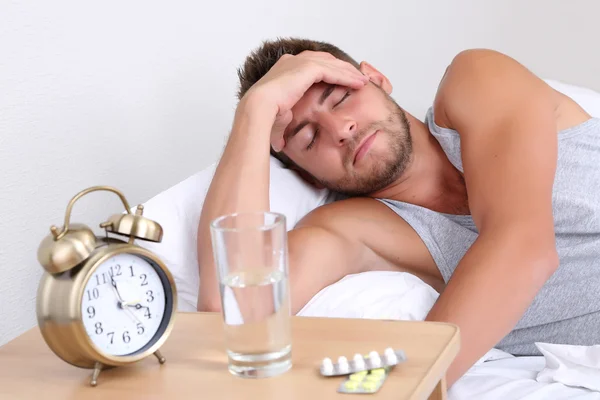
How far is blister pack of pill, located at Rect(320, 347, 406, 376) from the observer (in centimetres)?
82

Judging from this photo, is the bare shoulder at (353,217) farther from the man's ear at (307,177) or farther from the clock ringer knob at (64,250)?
the clock ringer knob at (64,250)

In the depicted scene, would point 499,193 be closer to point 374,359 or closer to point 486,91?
point 486,91

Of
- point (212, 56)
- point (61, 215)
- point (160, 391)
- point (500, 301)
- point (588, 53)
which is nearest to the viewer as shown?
point (160, 391)

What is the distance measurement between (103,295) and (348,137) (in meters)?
0.81

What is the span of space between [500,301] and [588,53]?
1947 mm

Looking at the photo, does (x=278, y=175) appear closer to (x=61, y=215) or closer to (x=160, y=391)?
(x=61, y=215)

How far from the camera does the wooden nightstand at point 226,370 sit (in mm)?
815

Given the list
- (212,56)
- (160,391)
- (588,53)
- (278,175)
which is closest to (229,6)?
(212,56)

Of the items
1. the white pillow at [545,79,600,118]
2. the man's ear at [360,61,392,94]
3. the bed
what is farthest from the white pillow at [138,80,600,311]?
the white pillow at [545,79,600,118]

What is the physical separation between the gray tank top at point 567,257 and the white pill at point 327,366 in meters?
0.80

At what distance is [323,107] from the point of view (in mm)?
1599

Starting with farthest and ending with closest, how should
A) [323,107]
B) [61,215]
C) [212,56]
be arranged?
[212,56] → [323,107] → [61,215]

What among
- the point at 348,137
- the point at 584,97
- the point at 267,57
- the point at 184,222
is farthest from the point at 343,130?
the point at 584,97

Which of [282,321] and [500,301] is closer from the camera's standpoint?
[282,321]
